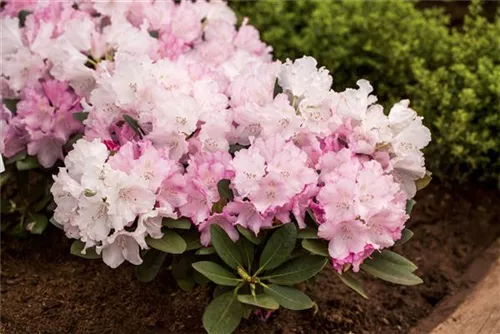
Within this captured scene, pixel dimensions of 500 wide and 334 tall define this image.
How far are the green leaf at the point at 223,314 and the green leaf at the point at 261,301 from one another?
64mm

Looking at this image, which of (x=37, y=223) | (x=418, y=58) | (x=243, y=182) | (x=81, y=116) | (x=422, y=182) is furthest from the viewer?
(x=418, y=58)

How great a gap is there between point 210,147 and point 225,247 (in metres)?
0.28

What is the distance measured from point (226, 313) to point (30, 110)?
35.8 inches

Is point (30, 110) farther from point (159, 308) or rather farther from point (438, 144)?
point (438, 144)

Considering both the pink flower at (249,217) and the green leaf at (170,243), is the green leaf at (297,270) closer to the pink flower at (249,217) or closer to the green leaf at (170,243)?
the pink flower at (249,217)

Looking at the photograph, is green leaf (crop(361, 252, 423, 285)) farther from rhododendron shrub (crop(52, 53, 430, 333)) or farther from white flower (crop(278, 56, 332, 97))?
white flower (crop(278, 56, 332, 97))

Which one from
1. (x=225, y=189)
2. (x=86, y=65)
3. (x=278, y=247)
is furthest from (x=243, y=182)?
(x=86, y=65)

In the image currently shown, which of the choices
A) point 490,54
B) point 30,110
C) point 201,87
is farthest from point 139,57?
point 490,54

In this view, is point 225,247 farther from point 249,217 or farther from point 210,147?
point 210,147

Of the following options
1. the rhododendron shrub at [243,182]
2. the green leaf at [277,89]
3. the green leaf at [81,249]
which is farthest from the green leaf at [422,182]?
the green leaf at [81,249]

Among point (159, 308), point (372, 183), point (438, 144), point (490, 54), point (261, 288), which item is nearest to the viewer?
point (372, 183)

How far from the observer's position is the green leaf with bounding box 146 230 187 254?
217 cm

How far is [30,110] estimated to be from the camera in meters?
2.61

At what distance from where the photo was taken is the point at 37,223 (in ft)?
9.02
